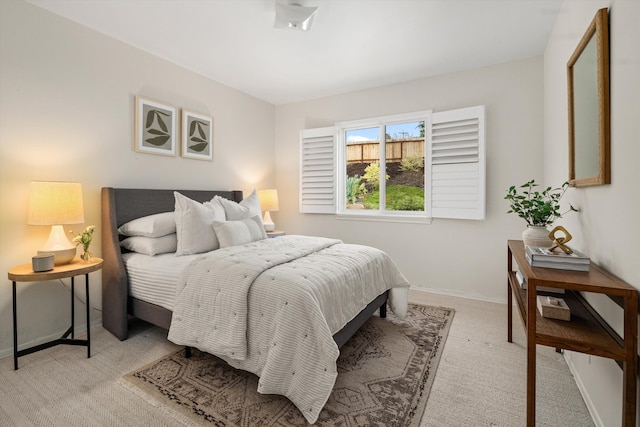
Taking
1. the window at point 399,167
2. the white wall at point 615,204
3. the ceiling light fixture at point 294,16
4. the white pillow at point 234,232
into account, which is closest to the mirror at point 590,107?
the white wall at point 615,204

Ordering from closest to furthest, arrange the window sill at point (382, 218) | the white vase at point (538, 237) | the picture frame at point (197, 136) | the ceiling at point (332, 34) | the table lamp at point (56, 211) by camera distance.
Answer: the white vase at point (538, 237)
the table lamp at point (56, 211)
the ceiling at point (332, 34)
the picture frame at point (197, 136)
the window sill at point (382, 218)

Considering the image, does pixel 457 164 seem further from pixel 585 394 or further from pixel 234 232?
pixel 234 232

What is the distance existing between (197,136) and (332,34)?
1.91 meters

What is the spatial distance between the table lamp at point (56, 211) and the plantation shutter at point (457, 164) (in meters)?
3.40

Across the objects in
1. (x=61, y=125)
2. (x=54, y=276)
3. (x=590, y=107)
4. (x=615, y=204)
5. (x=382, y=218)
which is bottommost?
(x=54, y=276)

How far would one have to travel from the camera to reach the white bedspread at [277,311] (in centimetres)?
152

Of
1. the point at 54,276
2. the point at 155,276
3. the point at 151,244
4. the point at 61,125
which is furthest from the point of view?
the point at 151,244

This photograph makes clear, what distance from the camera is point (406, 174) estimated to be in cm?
379

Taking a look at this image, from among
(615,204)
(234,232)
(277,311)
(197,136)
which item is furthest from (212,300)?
(197,136)

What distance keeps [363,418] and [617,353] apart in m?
1.13

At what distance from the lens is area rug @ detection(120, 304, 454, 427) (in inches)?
60.1

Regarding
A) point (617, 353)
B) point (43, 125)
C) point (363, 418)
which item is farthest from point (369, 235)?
point (43, 125)

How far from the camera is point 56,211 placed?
2053 millimetres

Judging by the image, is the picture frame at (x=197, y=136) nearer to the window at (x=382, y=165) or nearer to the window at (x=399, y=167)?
the window at (x=399, y=167)
